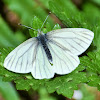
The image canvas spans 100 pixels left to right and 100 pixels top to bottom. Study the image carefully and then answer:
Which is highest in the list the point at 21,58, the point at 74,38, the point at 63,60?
the point at 21,58

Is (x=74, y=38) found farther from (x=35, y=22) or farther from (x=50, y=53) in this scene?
(x=35, y=22)

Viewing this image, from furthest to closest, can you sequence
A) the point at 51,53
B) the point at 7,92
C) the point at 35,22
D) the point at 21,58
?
the point at 7,92 → the point at 35,22 → the point at 51,53 → the point at 21,58

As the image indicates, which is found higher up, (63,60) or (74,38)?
(74,38)

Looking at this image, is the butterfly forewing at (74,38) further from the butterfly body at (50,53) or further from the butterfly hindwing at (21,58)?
the butterfly hindwing at (21,58)

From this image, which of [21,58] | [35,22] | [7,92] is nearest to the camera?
[21,58]

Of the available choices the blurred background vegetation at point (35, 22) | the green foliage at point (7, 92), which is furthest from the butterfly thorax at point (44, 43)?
the green foliage at point (7, 92)

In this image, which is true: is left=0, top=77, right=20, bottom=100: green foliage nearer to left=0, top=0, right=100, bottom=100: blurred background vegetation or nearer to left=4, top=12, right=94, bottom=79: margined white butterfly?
left=0, top=0, right=100, bottom=100: blurred background vegetation

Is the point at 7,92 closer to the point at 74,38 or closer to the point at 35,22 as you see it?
the point at 35,22

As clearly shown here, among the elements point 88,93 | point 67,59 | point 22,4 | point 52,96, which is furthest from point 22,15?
point 67,59

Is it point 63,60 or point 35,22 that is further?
point 35,22

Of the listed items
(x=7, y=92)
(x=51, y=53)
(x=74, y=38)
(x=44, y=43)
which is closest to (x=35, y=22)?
(x=44, y=43)
